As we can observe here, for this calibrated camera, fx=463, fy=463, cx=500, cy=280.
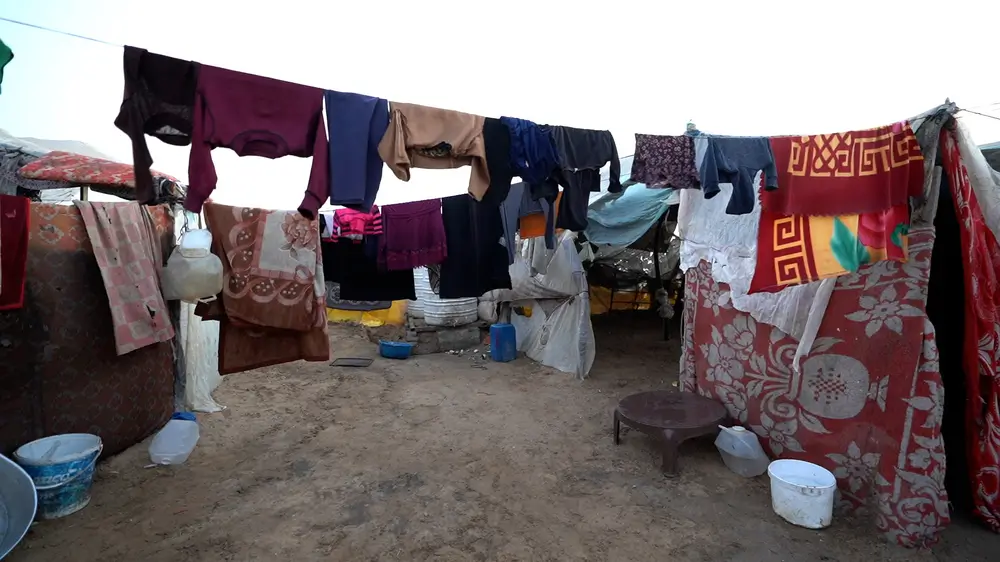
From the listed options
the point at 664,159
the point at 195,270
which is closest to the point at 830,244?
the point at 664,159

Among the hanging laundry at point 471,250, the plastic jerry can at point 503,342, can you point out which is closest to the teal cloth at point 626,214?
the hanging laundry at point 471,250

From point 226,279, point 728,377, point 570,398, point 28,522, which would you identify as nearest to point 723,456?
point 728,377

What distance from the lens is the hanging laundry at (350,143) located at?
2.69m

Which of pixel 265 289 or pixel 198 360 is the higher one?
pixel 265 289

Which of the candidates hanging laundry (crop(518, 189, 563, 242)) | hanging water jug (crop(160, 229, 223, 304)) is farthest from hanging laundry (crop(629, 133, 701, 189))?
hanging water jug (crop(160, 229, 223, 304))

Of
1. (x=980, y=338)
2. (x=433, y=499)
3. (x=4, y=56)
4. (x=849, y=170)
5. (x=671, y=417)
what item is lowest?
(x=433, y=499)

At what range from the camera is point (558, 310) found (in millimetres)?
8156

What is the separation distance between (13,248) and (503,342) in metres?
6.67

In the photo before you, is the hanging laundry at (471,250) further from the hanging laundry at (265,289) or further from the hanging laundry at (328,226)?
the hanging laundry at (265,289)

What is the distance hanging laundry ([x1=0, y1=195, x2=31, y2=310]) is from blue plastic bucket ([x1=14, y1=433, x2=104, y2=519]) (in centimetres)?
115

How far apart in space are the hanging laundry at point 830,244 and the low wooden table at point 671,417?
1.52 meters

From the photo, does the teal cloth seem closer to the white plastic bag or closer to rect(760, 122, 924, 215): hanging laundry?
rect(760, 122, 924, 215): hanging laundry

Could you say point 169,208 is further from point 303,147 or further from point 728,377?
point 728,377

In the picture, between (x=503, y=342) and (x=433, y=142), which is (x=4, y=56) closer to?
(x=433, y=142)
